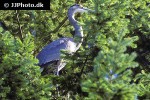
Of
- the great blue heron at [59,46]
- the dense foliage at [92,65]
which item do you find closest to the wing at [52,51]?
the great blue heron at [59,46]

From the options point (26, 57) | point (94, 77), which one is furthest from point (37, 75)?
point (94, 77)

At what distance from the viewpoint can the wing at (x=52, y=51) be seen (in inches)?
336

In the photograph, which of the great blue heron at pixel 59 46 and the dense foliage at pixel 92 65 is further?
the great blue heron at pixel 59 46

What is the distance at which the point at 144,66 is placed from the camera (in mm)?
7289

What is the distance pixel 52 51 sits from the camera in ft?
29.2

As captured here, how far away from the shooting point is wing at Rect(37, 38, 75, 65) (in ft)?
28.0

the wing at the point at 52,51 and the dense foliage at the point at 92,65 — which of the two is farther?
the wing at the point at 52,51

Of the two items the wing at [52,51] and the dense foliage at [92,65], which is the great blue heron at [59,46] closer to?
the wing at [52,51]

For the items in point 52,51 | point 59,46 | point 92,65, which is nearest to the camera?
point 92,65

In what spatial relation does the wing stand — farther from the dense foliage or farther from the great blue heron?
the dense foliage

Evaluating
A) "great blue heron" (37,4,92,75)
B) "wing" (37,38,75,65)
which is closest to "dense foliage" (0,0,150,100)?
"great blue heron" (37,4,92,75)

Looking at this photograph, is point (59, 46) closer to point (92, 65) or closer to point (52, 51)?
point (52, 51)

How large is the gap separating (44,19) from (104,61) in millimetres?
4311

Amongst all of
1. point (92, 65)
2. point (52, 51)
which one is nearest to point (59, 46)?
point (52, 51)
